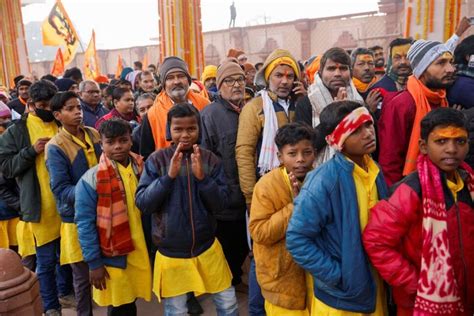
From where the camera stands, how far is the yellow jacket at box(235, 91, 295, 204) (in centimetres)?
300

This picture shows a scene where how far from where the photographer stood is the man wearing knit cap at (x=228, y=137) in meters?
3.22

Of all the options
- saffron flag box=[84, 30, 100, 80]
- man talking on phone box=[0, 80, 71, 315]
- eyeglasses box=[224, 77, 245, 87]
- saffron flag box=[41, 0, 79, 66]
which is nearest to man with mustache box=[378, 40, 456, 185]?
eyeglasses box=[224, 77, 245, 87]

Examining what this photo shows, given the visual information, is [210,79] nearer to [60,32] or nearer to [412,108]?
[412,108]

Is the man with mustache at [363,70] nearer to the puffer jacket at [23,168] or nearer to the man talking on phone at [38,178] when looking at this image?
the man talking on phone at [38,178]

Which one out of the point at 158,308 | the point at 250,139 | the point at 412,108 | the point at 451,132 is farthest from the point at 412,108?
the point at 158,308

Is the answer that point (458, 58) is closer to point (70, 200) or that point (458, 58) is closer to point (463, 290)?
point (463, 290)

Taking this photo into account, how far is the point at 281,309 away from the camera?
2289 mm

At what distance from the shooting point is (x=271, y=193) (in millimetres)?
2246

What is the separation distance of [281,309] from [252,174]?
99cm

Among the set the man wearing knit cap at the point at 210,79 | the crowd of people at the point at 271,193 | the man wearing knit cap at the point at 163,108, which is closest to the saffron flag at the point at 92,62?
the man wearing knit cap at the point at 210,79

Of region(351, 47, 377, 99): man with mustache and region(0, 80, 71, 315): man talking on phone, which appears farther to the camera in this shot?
region(351, 47, 377, 99): man with mustache

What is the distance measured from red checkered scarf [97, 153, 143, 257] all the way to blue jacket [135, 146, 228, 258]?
0.22 m

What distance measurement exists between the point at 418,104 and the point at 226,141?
1315 millimetres

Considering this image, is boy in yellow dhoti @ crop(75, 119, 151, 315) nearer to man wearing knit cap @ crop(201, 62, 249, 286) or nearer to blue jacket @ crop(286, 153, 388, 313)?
man wearing knit cap @ crop(201, 62, 249, 286)
